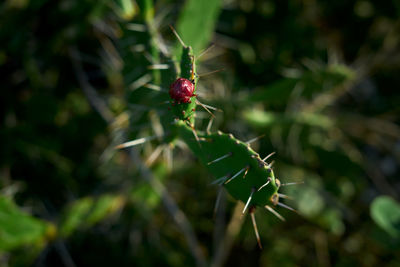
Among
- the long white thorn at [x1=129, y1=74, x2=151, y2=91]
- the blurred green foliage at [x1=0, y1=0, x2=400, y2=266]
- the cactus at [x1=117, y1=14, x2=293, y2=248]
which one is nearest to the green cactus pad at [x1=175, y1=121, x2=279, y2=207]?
the cactus at [x1=117, y1=14, x2=293, y2=248]

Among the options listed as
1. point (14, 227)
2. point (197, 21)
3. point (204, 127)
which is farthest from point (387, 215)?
point (14, 227)

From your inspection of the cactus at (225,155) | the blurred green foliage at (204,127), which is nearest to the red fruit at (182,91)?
the cactus at (225,155)

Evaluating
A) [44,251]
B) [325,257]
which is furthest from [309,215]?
[44,251]

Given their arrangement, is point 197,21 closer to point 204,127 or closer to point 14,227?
point 204,127

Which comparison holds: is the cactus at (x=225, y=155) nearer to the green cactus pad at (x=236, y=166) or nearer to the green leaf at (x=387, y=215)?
the green cactus pad at (x=236, y=166)

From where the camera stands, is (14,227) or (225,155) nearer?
(225,155)
